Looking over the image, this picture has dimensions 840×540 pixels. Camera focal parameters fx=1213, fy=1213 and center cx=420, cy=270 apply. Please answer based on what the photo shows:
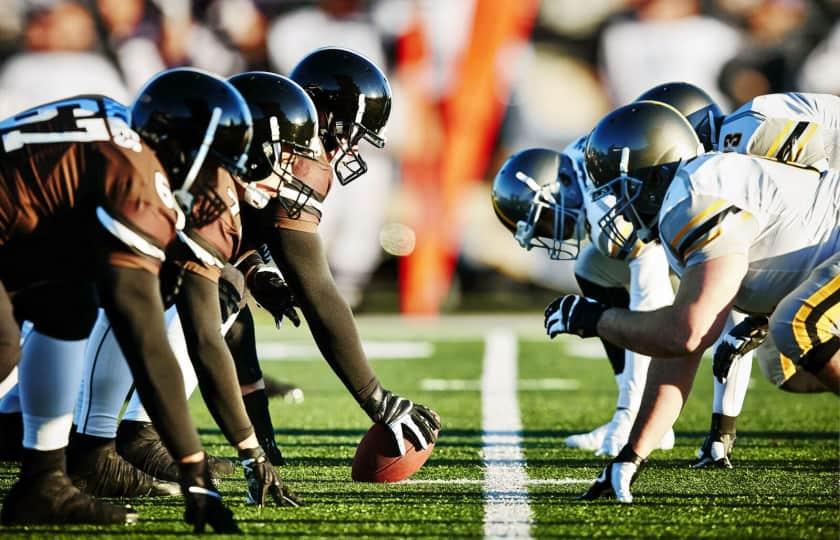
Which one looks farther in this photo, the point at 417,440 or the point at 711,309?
the point at 417,440

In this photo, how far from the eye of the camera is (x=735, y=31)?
41.7ft

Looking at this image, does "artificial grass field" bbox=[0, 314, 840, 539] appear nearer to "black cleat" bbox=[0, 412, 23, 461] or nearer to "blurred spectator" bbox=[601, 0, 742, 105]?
"black cleat" bbox=[0, 412, 23, 461]

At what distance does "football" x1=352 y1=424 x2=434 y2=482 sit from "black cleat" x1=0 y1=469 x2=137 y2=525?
2.93 feet

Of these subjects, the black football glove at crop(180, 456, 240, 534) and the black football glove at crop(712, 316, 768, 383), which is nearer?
the black football glove at crop(180, 456, 240, 534)

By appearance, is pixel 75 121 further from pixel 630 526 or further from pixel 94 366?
pixel 630 526

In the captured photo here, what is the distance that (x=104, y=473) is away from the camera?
12.3 ft

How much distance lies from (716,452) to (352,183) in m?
8.82

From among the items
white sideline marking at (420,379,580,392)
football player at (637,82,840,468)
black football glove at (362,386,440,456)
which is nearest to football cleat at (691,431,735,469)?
football player at (637,82,840,468)

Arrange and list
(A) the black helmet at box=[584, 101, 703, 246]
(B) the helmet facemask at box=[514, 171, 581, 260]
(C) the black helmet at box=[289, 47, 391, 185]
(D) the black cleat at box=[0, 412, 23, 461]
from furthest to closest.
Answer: (B) the helmet facemask at box=[514, 171, 581, 260] → (C) the black helmet at box=[289, 47, 391, 185] → (D) the black cleat at box=[0, 412, 23, 461] → (A) the black helmet at box=[584, 101, 703, 246]

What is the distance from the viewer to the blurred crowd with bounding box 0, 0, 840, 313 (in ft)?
41.8

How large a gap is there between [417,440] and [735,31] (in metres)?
9.90

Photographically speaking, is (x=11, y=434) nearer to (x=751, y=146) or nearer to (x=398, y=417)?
(x=398, y=417)

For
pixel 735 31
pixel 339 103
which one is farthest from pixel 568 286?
pixel 339 103

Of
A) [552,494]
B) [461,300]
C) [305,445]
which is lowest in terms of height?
[461,300]
